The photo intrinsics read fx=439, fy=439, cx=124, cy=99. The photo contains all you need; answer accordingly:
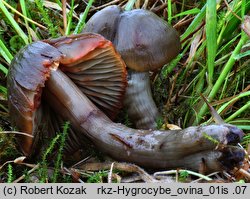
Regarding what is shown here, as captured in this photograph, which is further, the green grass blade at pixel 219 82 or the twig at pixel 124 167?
the green grass blade at pixel 219 82

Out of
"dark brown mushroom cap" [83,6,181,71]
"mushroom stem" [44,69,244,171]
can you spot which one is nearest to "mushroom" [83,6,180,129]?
"dark brown mushroom cap" [83,6,181,71]

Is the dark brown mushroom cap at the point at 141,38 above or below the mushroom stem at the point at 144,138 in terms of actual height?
above

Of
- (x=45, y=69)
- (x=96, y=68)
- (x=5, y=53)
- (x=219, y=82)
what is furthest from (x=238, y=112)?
(x=5, y=53)

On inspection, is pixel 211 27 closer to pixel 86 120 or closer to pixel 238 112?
pixel 238 112

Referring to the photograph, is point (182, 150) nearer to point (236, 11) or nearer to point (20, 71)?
point (20, 71)

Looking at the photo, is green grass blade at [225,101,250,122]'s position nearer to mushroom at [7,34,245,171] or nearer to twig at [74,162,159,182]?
mushroom at [7,34,245,171]

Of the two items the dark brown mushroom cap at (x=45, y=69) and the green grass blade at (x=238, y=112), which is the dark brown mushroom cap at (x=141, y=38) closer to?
the dark brown mushroom cap at (x=45, y=69)

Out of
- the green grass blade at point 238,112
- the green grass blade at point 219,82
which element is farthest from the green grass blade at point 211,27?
the green grass blade at point 238,112
